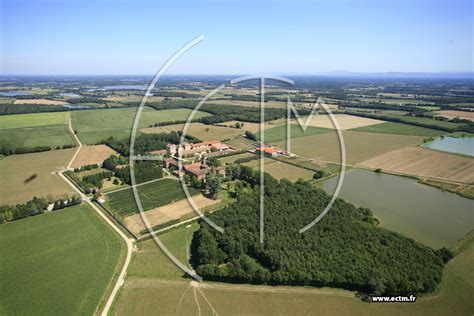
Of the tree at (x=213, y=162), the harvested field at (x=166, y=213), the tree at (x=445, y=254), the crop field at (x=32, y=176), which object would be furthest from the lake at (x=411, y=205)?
the crop field at (x=32, y=176)

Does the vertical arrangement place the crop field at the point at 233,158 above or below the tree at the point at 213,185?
above

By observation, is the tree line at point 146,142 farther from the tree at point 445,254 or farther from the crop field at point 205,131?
the tree at point 445,254

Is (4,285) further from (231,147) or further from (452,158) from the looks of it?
(452,158)

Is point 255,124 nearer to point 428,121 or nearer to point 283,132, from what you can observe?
point 283,132

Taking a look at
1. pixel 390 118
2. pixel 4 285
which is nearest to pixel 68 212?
pixel 4 285

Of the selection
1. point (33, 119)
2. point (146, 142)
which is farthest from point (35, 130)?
point (146, 142)

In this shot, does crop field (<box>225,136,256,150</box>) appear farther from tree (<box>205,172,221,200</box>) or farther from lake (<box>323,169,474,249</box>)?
tree (<box>205,172,221,200</box>)
